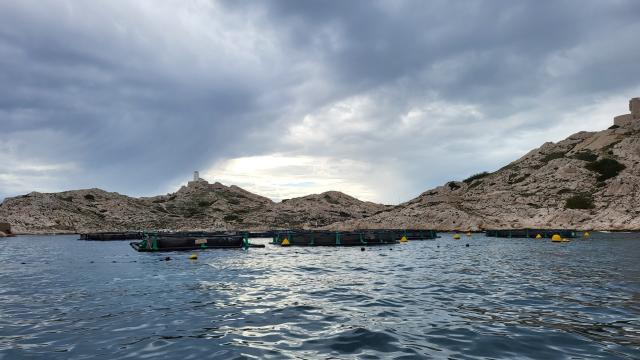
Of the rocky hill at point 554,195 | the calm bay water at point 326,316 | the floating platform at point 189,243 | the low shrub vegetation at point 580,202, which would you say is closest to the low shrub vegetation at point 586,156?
the rocky hill at point 554,195

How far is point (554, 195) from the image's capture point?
14638 cm

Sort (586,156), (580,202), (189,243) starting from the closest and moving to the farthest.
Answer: (189,243) → (580,202) → (586,156)

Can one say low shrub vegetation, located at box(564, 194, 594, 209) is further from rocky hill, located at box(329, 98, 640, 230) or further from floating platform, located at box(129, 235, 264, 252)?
floating platform, located at box(129, 235, 264, 252)

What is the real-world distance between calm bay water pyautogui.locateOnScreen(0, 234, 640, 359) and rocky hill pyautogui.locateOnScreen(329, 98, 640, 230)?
114531 mm

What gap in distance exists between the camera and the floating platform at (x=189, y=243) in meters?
57.5

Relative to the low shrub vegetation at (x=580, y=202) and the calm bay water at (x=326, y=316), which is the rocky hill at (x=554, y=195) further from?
the calm bay water at (x=326, y=316)

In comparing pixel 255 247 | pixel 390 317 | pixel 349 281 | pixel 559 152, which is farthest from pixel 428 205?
pixel 390 317

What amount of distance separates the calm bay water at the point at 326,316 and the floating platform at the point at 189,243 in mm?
28506

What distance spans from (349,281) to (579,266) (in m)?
20.8

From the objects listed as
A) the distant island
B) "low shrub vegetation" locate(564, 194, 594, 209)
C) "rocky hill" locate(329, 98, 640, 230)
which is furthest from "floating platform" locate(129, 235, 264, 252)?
"low shrub vegetation" locate(564, 194, 594, 209)

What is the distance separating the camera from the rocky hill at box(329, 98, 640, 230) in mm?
126562

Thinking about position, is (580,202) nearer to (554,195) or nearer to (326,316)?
(554,195)

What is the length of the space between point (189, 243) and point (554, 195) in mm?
132624

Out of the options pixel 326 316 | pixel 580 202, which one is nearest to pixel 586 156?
pixel 580 202
